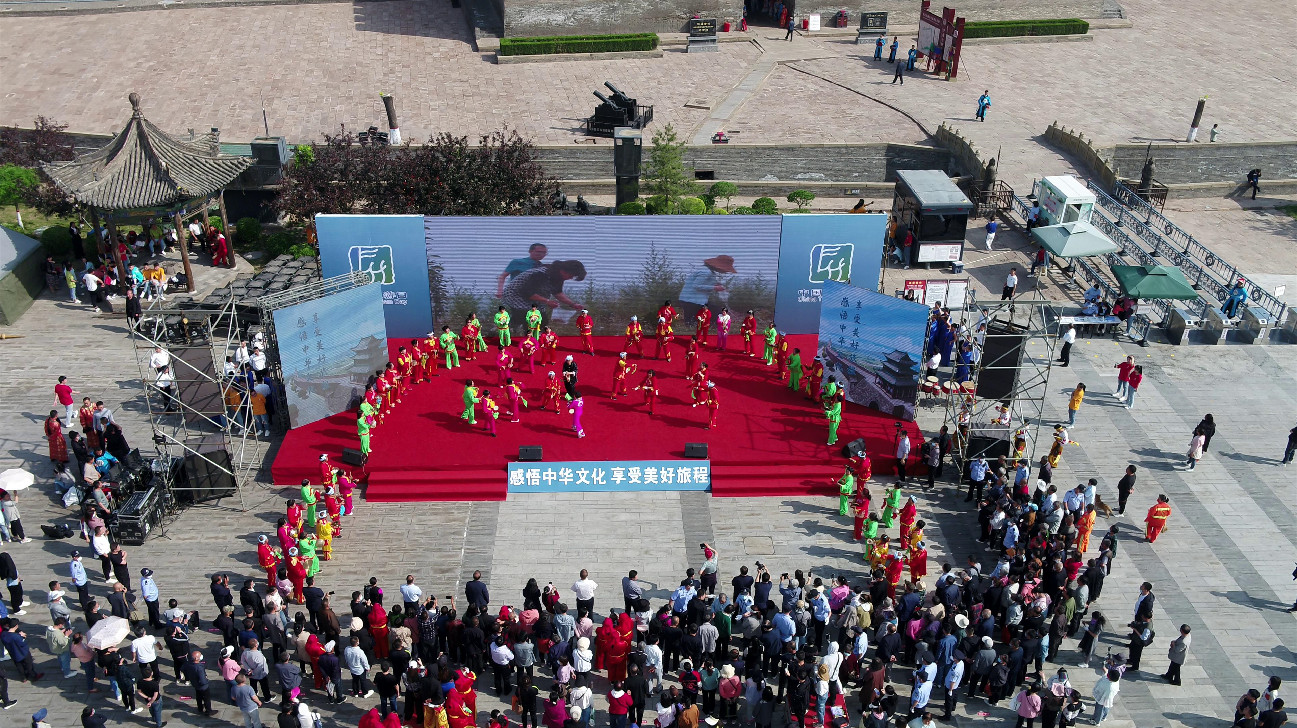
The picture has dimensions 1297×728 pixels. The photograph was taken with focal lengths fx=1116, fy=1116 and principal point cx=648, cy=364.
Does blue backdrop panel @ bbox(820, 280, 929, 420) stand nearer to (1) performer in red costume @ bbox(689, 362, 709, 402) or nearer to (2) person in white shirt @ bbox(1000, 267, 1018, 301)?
(1) performer in red costume @ bbox(689, 362, 709, 402)

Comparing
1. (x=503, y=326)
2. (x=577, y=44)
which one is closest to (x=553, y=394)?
(x=503, y=326)

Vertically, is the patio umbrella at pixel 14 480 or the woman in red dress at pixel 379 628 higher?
the patio umbrella at pixel 14 480

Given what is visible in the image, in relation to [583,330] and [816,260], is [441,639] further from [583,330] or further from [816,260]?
[816,260]

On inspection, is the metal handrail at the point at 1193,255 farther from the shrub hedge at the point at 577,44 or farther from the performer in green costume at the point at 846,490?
the shrub hedge at the point at 577,44

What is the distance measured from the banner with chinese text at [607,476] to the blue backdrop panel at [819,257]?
283 inches

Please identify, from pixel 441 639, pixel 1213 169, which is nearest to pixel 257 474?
pixel 441 639

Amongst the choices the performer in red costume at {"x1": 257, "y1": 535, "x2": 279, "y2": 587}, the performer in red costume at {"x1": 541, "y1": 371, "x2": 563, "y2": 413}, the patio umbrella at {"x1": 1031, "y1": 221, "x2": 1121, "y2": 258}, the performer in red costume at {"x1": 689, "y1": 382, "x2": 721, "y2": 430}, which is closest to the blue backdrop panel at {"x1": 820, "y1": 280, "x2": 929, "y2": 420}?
the performer in red costume at {"x1": 689, "y1": 382, "x2": 721, "y2": 430}

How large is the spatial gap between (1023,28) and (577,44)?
2227cm

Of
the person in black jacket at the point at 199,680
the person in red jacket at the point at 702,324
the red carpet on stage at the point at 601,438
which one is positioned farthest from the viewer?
the person in red jacket at the point at 702,324

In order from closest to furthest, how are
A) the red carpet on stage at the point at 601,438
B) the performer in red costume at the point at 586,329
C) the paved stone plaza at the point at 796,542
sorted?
the paved stone plaza at the point at 796,542, the red carpet on stage at the point at 601,438, the performer in red costume at the point at 586,329

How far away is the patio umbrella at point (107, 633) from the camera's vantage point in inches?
728

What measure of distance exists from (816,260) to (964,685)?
13549mm

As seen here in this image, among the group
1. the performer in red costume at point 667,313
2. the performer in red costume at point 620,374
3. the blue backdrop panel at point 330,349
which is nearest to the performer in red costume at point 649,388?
the performer in red costume at point 620,374

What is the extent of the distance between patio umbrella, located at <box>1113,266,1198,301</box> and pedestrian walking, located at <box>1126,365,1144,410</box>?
330cm
